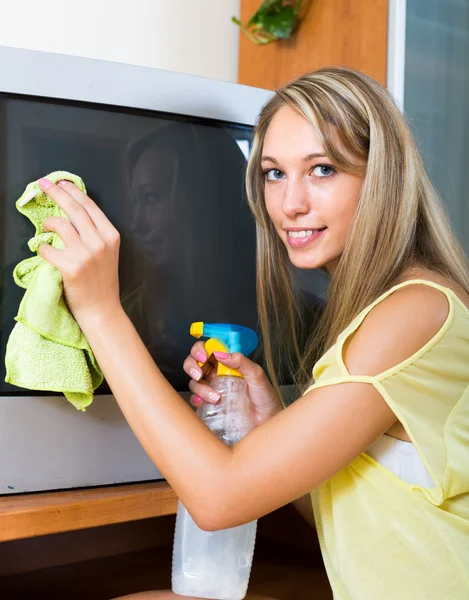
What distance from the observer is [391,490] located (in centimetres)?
92

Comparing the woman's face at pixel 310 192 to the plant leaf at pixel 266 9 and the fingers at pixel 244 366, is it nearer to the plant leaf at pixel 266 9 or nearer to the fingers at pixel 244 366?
the fingers at pixel 244 366

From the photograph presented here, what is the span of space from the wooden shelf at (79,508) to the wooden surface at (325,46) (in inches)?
39.5

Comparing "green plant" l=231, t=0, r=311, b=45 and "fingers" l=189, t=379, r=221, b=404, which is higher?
"green plant" l=231, t=0, r=311, b=45

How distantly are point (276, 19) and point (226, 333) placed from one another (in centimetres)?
101

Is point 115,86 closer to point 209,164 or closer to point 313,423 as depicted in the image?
point 209,164

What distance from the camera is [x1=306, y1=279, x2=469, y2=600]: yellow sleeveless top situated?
2.85ft

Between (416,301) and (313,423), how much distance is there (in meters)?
0.19

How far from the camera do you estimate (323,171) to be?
1.04 meters

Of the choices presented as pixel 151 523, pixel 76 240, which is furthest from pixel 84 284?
pixel 151 523

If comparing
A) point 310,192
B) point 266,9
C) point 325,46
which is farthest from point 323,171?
point 266,9

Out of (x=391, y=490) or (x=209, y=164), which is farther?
(x=209, y=164)

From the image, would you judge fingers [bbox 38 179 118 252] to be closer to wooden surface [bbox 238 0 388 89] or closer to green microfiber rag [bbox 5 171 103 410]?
green microfiber rag [bbox 5 171 103 410]

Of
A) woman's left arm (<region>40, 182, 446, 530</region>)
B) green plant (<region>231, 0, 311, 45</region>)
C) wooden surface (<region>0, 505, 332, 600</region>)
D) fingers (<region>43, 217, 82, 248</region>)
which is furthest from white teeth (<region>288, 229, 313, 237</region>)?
green plant (<region>231, 0, 311, 45</region>)

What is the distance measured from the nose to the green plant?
0.88 metres
